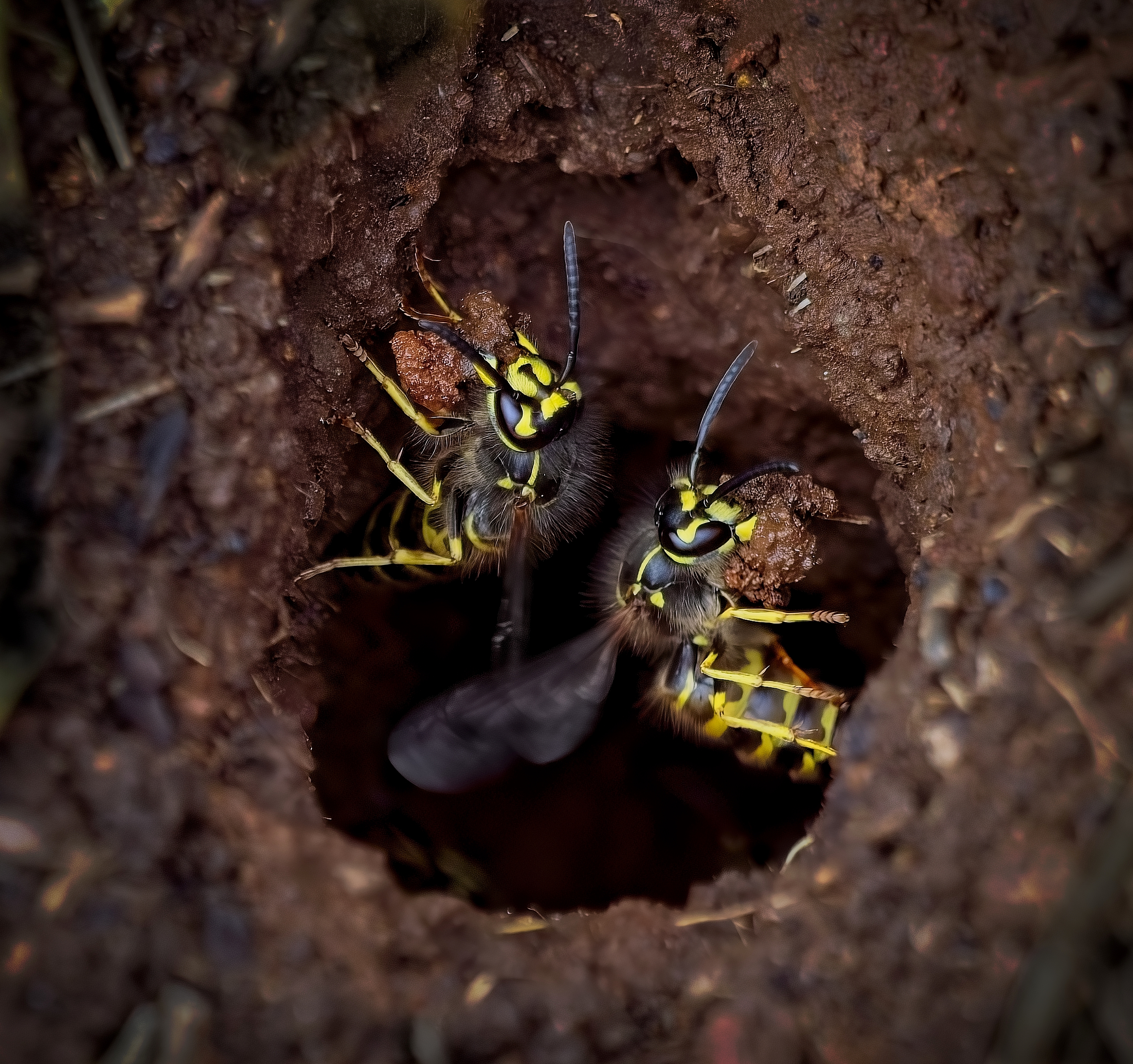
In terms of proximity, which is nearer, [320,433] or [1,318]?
[1,318]

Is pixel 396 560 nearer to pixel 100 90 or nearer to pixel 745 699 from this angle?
pixel 745 699

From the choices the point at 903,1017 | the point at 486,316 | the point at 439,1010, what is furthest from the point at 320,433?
the point at 903,1017

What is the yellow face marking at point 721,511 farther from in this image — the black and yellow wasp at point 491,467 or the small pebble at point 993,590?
the small pebble at point 993,590

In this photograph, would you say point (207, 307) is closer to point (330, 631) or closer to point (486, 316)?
point (486, 316)

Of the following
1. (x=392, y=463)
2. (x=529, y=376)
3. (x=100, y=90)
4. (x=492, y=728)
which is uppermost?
(x=100, y=90)

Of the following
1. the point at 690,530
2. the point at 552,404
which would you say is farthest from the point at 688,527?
the point at 552,404

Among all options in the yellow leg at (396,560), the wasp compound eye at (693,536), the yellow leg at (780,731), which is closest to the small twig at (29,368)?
the yellow leg at (396,560)
